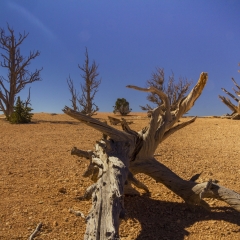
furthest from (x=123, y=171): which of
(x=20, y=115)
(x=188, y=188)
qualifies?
(x=20, y=115)

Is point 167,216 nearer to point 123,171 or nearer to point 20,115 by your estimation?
point 123,171

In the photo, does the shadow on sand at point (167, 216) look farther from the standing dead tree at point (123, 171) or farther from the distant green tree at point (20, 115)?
the distant green tree at point (20, 115)

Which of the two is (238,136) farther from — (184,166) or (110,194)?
(110,194)

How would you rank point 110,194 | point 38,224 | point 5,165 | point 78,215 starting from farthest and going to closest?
point 5,165 → point 78,215 → point 38,224 → point 110,194

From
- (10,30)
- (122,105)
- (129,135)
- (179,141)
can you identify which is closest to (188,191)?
(129,135)

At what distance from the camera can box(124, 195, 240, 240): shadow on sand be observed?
3178 millimetres

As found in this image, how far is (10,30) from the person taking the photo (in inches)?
721

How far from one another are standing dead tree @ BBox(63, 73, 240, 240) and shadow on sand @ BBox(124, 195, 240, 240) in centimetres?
16

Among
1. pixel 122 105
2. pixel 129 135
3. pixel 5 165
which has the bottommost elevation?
pixel 5 165

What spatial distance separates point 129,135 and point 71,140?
179 inches

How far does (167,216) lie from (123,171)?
1097mm

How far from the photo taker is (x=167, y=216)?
11.8ft

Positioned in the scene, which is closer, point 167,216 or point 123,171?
point 123,171

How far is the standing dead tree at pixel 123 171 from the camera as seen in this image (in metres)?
2.29
